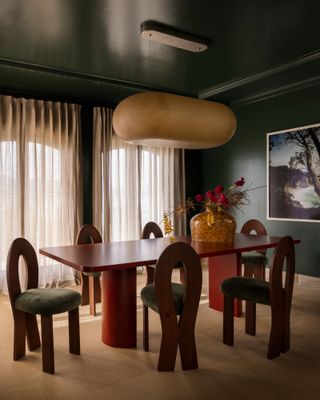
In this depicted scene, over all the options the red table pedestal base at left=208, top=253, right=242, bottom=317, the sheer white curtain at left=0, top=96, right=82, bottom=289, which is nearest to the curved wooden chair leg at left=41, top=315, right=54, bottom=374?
the red table pedestal base at left=208, top=253, right=242, bottom=317

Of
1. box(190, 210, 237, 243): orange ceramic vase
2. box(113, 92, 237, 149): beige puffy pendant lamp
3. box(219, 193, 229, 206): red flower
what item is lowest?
box(190, 210, 237, 243): orange ceramic vase

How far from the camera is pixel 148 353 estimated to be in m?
2.80

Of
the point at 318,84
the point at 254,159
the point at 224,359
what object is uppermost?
the point at 318,84

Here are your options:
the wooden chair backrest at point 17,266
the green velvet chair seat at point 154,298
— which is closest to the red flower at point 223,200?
the green velvet chair seat at point 154,298

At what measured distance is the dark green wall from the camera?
468 centimetres

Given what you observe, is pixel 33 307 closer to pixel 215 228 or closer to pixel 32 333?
pixel 32 333

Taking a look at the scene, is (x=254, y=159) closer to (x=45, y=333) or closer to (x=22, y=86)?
(x=22, y=86)

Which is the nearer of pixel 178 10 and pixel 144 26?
pixel 178 10

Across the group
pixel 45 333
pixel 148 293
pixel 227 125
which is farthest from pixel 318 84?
pixel 45 333

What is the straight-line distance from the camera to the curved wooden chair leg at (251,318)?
315 centimetres

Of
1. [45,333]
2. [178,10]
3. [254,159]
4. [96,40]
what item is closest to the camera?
[45,333]

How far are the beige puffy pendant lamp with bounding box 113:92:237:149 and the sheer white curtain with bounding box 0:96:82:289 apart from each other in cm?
227

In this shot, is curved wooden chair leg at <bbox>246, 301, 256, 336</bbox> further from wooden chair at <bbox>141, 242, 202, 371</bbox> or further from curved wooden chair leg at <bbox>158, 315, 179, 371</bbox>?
curved wooden chair leg at <bbox>158, 315, 179, 371</bbox>

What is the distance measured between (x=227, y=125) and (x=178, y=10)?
0.93 meters
